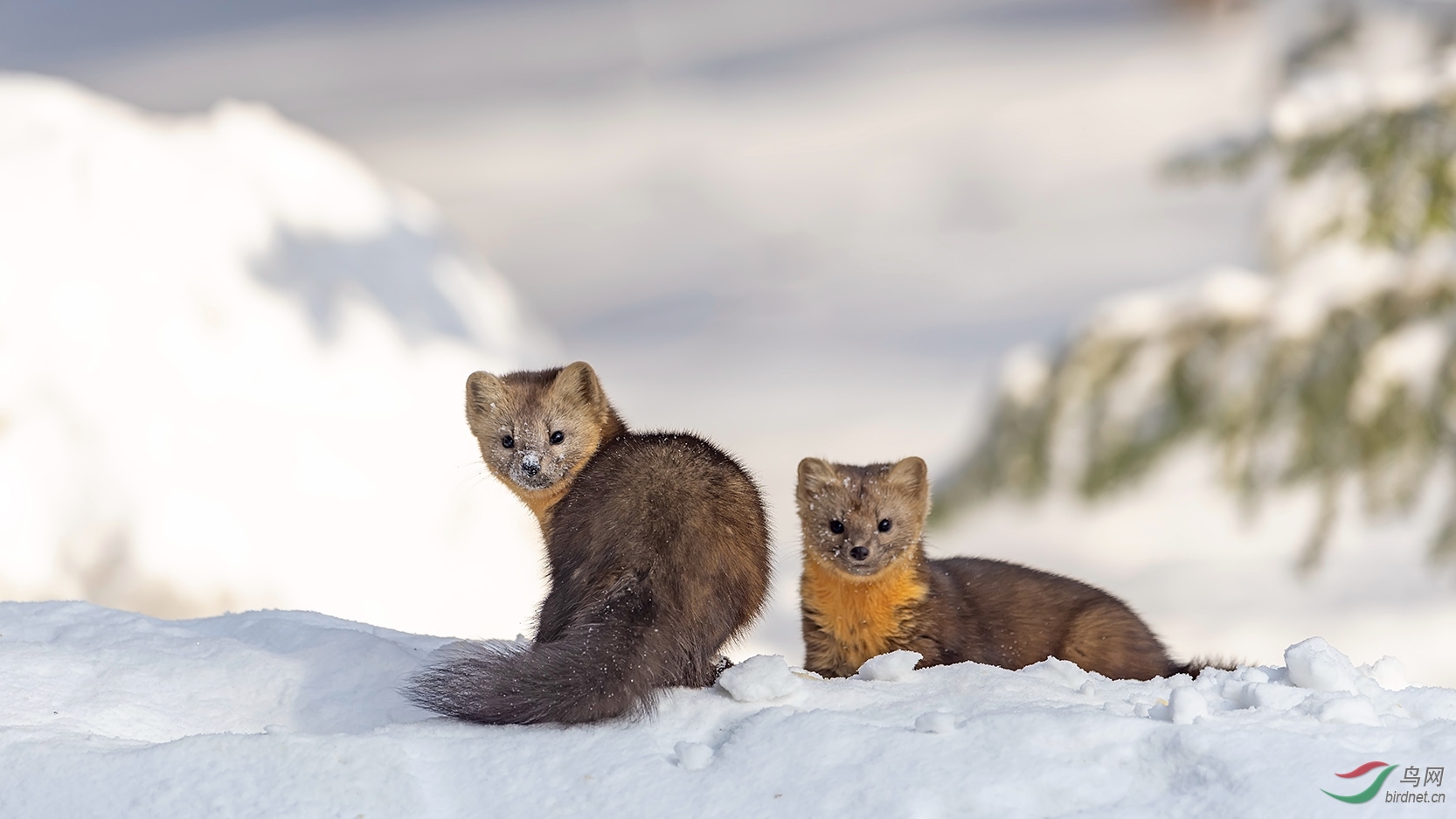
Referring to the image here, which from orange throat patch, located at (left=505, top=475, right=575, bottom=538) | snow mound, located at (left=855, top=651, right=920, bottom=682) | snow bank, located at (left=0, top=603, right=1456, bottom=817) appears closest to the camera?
snow bank, located at (left=0, top=603, right=1456, bottom=817)

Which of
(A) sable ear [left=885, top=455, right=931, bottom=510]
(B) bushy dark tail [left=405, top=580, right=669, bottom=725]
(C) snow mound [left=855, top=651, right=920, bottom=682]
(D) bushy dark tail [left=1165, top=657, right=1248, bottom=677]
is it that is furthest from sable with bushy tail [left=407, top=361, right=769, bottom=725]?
(D) bushy dark tail [left=1165, top=657, right=1248, bottom=677]

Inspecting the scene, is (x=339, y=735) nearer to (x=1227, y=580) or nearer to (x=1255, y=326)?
(x=1255, y=326)

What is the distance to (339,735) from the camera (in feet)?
9.82

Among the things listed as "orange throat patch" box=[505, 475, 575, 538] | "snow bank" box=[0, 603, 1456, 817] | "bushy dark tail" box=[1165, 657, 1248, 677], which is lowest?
"snow bank" box=[0, 603, 1456, 817]

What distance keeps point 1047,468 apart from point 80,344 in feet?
23.3

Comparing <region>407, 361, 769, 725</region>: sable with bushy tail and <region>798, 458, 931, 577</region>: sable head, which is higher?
<region>798, 458, 931, 577</region>: sable head

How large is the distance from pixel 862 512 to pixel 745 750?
1.30 metres

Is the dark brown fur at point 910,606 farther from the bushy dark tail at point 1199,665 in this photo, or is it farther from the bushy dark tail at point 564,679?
the bushy dark tail at point 564,679

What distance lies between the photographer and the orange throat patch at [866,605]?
4145mm

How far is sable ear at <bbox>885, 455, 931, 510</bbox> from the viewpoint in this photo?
169 inches

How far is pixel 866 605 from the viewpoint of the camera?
13.7ft

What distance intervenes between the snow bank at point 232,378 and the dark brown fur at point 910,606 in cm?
576

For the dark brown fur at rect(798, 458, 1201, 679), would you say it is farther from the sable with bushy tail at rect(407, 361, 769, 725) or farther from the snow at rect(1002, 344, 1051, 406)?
the snow at rect(1002, 344, 1051, 406)

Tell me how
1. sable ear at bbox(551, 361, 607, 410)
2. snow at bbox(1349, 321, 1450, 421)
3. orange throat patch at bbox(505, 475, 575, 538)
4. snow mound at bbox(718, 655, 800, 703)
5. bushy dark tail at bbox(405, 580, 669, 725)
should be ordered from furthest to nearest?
snow at bbox(1349, 321, 1450, 421), sable ear at bbox(551, 361, 607, 410), orange throat patch at bbox(505, 475, 575, 538), snow mound at bbox(718, 655, 800, 703), bushy dark tail at bbox(405, 580, 669, 725)
